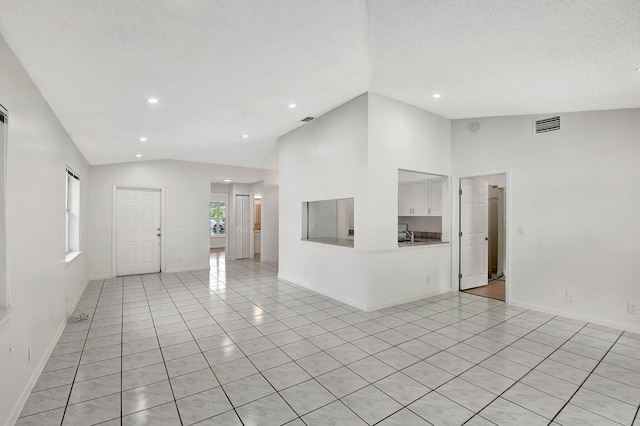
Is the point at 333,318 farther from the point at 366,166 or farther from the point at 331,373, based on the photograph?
the point at 366,166

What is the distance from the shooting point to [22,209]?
87.1 inches

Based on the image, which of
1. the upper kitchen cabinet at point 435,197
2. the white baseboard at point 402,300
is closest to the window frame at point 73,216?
the white baseboard at point 402,300

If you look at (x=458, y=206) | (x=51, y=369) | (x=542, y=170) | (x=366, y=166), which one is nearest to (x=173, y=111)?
(x=366, y=166)

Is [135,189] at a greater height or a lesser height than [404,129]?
lesser

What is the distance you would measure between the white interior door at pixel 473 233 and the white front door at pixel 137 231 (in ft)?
21.2

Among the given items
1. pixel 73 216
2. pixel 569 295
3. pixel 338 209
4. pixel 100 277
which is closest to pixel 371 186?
pixel 338 209

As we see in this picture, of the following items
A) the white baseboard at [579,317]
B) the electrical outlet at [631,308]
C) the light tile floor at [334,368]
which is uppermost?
the electrical outlet at [631,308]

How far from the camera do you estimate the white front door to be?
21.7 ft

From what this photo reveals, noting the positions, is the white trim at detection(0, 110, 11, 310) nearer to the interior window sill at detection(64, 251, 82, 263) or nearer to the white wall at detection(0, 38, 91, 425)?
the white wall at detection(0, 38, 91, 425)

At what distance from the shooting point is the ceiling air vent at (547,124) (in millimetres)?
4062

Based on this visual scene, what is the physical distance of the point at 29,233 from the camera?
7.75 feet

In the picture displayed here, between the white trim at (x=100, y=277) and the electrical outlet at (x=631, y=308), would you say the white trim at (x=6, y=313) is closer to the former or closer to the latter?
the white trim at (x=100, y=277)

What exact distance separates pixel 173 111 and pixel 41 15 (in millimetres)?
1921

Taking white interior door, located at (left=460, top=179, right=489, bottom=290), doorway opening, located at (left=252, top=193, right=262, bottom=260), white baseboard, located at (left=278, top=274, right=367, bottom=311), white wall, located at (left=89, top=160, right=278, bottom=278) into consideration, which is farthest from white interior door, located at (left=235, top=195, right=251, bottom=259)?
white interior door, located at (left=460, top=179, right=489, bottom=290)
